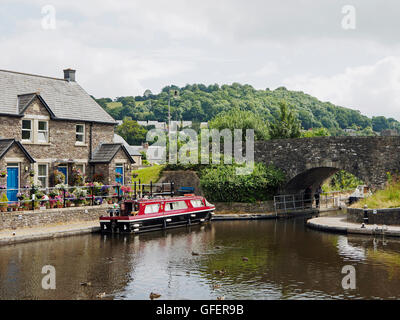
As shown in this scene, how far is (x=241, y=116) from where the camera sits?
3528cm

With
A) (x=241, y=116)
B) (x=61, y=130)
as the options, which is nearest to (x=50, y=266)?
(x=61, y=130)

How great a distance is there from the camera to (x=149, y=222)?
21953 mm

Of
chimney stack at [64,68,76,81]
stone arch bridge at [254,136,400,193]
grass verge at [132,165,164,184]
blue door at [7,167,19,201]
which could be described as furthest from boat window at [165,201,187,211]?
chimney stack at [64,68,76,81]

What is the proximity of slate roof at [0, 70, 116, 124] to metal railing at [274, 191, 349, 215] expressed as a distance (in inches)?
452

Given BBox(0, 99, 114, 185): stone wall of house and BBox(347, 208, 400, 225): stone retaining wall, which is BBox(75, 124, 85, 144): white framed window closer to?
BBox(0, 99, 114, 185): stone wall of house

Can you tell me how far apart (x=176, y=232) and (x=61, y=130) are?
856 centimetres

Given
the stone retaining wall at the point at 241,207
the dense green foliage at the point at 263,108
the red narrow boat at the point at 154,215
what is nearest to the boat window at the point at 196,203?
the red narrow boat at the point at 154,215

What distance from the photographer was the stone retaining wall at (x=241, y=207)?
2867cm

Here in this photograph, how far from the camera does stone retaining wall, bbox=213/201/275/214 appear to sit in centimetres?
2867

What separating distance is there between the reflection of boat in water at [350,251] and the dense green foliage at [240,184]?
10.4m

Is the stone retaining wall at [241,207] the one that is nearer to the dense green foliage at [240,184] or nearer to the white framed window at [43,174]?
the dense green foliage at [240,184]

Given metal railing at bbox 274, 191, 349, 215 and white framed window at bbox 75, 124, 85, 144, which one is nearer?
white framed window at bbox 75, 124, 85, 144

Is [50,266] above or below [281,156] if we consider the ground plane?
below
